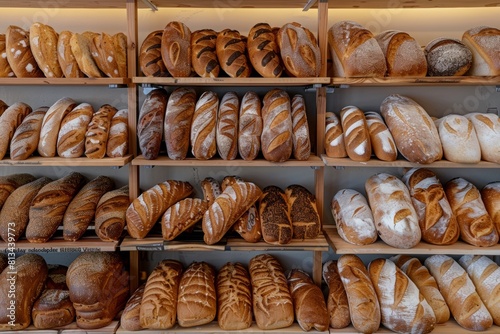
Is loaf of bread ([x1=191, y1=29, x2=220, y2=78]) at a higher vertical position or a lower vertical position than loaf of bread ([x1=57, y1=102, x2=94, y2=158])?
higher

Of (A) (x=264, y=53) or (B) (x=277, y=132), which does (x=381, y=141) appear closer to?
(B) (x=277, y=132)

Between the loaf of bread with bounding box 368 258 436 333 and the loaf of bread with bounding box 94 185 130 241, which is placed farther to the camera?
the loaf of bread with bounding box 94 185 130 241

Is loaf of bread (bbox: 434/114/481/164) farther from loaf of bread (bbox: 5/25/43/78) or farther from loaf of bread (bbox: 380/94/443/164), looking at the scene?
loaf of bread (bbox: 5/25/43/78)

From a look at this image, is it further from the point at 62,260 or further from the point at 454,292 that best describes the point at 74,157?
the point at 454,292

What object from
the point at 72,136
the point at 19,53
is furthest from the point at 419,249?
the point at 19,53

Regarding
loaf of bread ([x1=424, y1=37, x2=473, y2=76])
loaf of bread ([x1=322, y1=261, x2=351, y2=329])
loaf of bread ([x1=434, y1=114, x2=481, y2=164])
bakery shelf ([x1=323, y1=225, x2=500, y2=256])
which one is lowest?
loaf of bread ([x1=322, y1=261, x2=351, y2=329])

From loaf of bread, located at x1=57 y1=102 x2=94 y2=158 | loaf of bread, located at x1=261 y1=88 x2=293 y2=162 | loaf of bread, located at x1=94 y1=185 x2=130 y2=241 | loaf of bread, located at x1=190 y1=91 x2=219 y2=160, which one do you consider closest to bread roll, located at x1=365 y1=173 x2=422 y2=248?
loaf of bread, located at x1=261 y1=88 x2=293 y2=162

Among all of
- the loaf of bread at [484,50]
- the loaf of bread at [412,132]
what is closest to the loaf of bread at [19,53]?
the loaf of bread at [412,132]

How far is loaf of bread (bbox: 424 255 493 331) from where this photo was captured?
7.06ft

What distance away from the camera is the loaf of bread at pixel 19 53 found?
216 centimetres

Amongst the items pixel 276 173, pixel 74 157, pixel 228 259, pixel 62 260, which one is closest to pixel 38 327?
pixel 62 260

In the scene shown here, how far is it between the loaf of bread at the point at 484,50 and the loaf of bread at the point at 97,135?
2.08 metres

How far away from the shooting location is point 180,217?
2225 millimetres

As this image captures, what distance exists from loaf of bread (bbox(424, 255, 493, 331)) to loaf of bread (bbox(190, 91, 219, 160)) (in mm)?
1493
